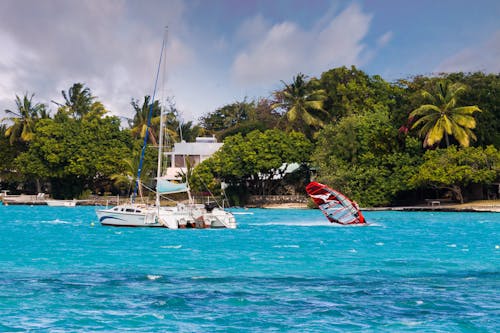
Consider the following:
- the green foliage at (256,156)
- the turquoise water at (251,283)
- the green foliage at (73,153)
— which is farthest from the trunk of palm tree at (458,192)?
the green foliage at (73,153)

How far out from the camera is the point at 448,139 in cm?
7656

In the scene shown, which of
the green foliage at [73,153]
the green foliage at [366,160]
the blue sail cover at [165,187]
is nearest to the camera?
the blue sail cover at [165,187]

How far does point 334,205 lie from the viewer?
5366 cm

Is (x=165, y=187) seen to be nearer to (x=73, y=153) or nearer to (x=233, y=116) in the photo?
(x=73, y=153)

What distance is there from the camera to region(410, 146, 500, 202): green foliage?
A: 69188 mm

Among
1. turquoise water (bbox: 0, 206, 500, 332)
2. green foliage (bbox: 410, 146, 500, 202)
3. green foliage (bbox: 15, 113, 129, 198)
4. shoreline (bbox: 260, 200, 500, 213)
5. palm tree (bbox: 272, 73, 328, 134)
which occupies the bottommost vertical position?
turquoise water (bbox: 0, 206, 500, 332)

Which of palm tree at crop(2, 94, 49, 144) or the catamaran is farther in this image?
palm tree at crop(2, 94, 49, 144)

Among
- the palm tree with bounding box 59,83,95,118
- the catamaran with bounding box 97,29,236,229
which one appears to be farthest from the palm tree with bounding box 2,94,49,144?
the catamaran with bounding box 97,29,236,229

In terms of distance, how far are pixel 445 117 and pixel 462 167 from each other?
20.8 feet

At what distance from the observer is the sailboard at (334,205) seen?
4910 centimetres

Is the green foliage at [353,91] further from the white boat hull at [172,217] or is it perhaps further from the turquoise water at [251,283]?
the turquoise water at [251,283]

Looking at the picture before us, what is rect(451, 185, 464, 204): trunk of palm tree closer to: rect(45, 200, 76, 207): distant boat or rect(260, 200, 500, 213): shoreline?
rect(260, 200, 500, 213): shoreline

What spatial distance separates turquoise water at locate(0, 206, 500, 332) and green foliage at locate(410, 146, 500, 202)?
79.8 ft

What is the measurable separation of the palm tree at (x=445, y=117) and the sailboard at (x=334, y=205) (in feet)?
70.5
